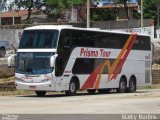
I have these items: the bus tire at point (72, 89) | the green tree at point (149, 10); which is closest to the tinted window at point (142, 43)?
Answer: the bus tire at point (72, 89)

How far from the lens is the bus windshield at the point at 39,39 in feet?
98.1

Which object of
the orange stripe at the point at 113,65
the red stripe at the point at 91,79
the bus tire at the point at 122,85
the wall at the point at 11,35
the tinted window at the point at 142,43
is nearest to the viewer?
the red stripe at the point at 91,79

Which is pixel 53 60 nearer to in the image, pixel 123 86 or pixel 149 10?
pixel 123 86

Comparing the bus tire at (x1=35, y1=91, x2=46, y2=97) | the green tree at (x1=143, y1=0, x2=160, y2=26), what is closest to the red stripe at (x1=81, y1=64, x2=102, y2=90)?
the bus tire at (x1=35, y1=91, x2=46, y2=97)

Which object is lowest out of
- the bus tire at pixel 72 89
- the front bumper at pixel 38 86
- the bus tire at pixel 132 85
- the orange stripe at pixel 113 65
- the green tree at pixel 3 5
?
the bus tire at pixel 132 85

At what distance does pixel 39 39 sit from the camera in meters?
30.3

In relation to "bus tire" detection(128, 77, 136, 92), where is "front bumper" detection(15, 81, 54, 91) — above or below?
above

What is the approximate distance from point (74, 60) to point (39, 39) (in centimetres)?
239

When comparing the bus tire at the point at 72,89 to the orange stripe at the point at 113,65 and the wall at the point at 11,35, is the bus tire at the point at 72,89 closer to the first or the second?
the orange stripe at the point at 113,65

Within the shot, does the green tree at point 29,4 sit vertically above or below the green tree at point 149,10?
above

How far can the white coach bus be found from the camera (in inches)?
1181

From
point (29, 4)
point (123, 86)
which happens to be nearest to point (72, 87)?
point (123, 86)

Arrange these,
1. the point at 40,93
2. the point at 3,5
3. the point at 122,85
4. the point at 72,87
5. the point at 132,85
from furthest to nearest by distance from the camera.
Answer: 1. the point at 3,5
2. the point at 132,85
3. the point at 122,85
4. the point at 40,93
5. the point at 72,87

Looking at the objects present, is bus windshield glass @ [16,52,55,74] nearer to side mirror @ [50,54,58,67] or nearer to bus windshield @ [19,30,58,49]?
side mirror @ [50,54,58,67]
